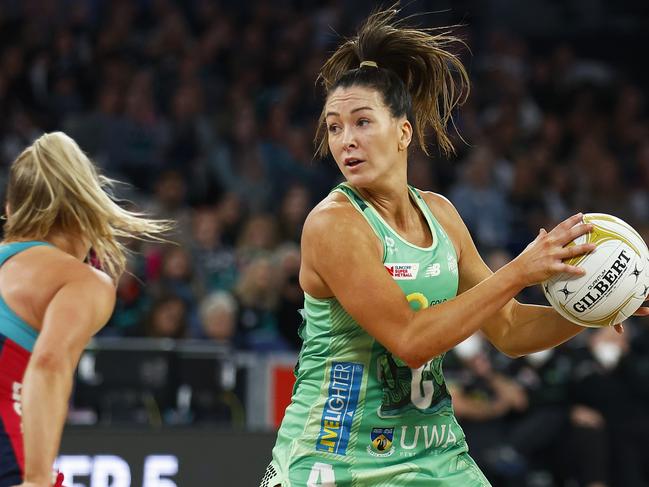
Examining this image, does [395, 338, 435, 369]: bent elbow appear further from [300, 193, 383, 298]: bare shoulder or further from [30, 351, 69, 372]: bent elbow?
[30, 351, 69, 372]: bent elbow

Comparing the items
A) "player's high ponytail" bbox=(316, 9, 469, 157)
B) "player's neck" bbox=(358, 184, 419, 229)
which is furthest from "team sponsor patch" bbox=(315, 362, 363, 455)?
"player's high ponytail" bbox=(316, 9, 469, 157)

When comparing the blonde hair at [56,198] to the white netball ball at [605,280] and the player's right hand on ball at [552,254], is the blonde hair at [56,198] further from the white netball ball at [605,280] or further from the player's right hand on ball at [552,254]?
the white netball ball at [605,280]

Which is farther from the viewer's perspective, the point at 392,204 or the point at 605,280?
the point at 392,204

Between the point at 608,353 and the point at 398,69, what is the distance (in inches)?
223

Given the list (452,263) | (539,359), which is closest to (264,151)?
(539,359)

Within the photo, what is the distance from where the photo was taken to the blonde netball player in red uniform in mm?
3127

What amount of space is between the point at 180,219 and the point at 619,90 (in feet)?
22.1

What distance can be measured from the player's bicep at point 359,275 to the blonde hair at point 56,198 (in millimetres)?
584

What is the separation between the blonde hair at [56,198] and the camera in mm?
3506

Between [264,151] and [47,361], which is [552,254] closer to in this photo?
[47,361]

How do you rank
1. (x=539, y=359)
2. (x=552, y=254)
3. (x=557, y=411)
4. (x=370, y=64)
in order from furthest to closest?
(x=539, y=359) < (x=557, y=411) < (x=370, y=64) < (x=552, y=254)

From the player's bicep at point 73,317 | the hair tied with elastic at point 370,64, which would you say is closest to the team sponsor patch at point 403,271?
the hair tied with elastic at point 370,64

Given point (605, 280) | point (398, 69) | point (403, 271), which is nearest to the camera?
point (605, 280)

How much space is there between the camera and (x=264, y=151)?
11.4 meters
